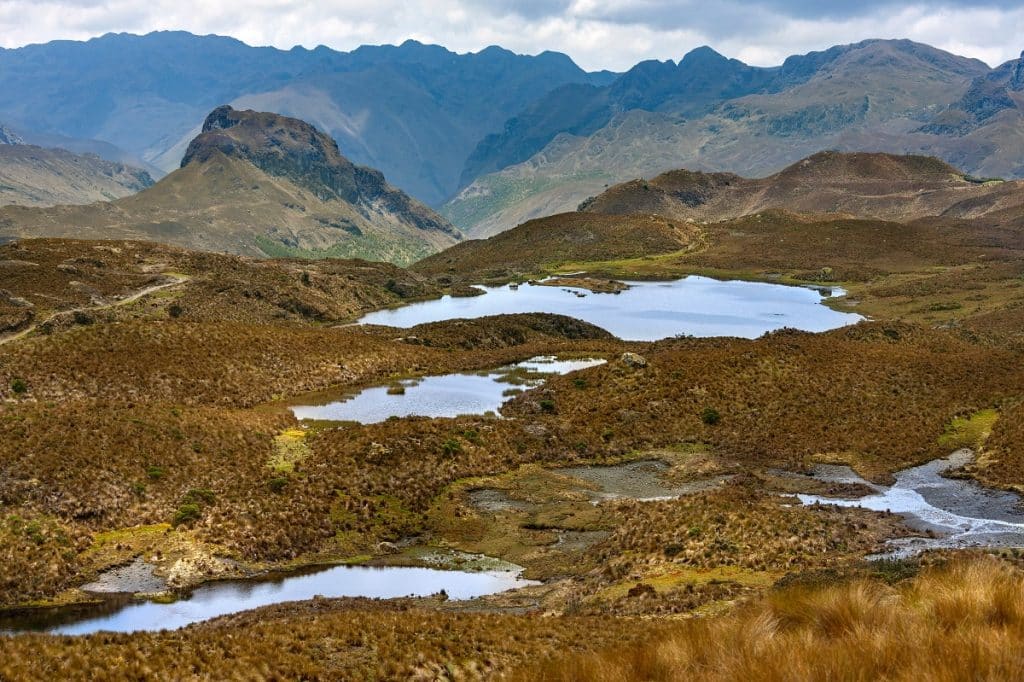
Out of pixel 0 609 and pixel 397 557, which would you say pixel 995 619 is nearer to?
pixel 397 557

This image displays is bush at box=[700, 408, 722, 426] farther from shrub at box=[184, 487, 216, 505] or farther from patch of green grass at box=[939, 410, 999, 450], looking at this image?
shrub at box=[184, 487, 216, 505]

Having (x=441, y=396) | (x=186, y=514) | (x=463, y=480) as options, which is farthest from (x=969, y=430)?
(x=186, y=514)

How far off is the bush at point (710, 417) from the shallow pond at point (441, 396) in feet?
39.9

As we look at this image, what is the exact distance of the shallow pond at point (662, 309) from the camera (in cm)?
9944

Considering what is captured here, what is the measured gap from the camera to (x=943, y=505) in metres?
38.8

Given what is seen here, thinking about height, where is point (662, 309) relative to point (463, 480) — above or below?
above

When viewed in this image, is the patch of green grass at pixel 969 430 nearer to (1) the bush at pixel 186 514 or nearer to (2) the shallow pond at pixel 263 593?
(2) the shallow pond at pixel 263 593

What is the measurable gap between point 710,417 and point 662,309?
66.1m

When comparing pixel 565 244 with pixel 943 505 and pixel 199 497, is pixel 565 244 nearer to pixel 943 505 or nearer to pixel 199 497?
pixel 943 505

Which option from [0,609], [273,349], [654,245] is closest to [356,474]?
[0,609]

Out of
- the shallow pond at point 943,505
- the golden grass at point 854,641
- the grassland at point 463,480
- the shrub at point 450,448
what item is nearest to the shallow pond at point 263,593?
the grassland at point 463,480

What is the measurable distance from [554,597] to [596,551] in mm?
4742

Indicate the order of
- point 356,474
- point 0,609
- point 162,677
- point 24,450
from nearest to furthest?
point 162,677, point 0,609, point 24,450, point 356,474

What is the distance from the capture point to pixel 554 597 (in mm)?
29672
